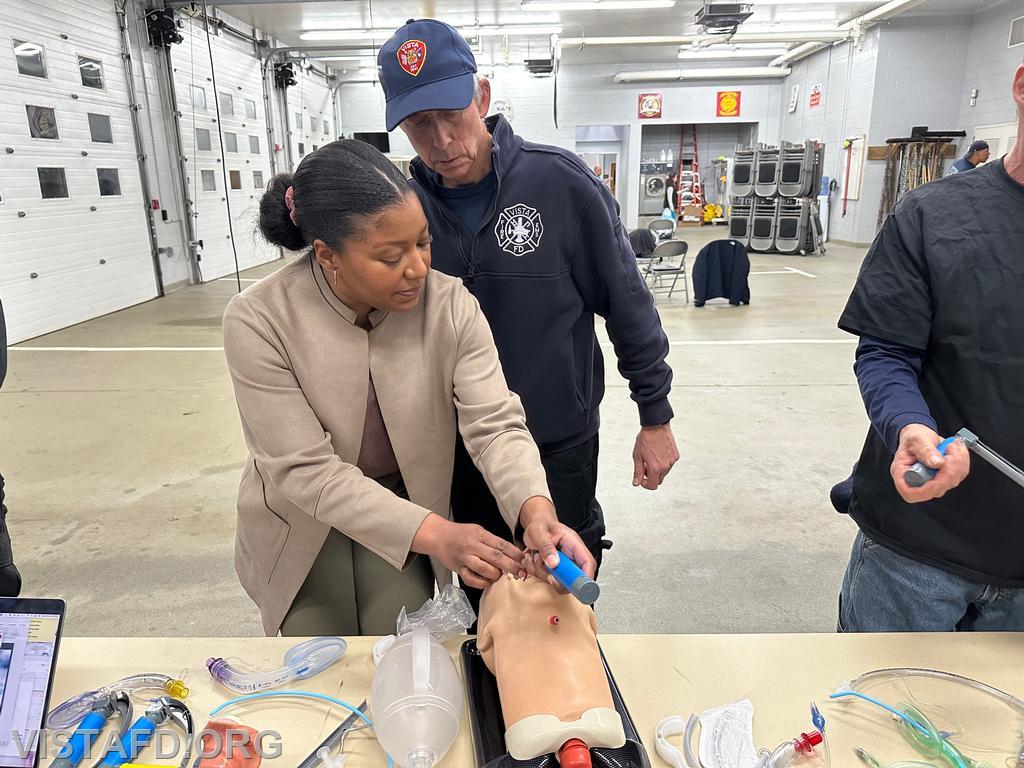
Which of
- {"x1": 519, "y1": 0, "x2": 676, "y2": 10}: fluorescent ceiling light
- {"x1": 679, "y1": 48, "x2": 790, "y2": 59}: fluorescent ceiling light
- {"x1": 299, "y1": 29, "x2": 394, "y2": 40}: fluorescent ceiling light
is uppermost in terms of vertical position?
{"x1": 679, "y1": 48, "x2": 790, "y2": 59}: fluorescent ceiling light

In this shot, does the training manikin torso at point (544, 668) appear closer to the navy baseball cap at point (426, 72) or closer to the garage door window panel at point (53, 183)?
the navy baseball cap at point (426, 72)

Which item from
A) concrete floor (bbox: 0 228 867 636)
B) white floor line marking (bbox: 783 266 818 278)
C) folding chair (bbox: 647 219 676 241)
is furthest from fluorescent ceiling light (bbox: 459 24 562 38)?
concrete floor (bbox: 0 228 867 636)

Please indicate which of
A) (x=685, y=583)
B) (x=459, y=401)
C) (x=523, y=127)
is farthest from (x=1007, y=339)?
(x=523, y=127)

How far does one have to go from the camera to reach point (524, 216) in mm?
1413

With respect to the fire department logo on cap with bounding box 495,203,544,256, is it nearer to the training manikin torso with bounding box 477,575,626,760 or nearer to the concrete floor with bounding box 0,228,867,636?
the training manikin torso with bounding box 477,575,626,760

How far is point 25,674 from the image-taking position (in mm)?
848

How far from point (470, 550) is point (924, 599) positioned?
2.69ft

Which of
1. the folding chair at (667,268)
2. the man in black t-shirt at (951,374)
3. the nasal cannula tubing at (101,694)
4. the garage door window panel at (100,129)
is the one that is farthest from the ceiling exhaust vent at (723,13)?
the nasal cannula tubing at (101,694)

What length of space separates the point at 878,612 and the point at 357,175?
3.94ft

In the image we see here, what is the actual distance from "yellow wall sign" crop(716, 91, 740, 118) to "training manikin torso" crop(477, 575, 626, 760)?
14341 millimetres

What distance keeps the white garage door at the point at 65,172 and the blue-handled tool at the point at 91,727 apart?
226 inches

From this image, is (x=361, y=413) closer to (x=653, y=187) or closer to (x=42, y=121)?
(x=42, y=121)

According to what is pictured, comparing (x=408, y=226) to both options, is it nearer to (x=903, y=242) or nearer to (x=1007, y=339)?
(x=903, y=242)

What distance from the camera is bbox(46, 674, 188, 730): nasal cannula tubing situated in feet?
3.07
